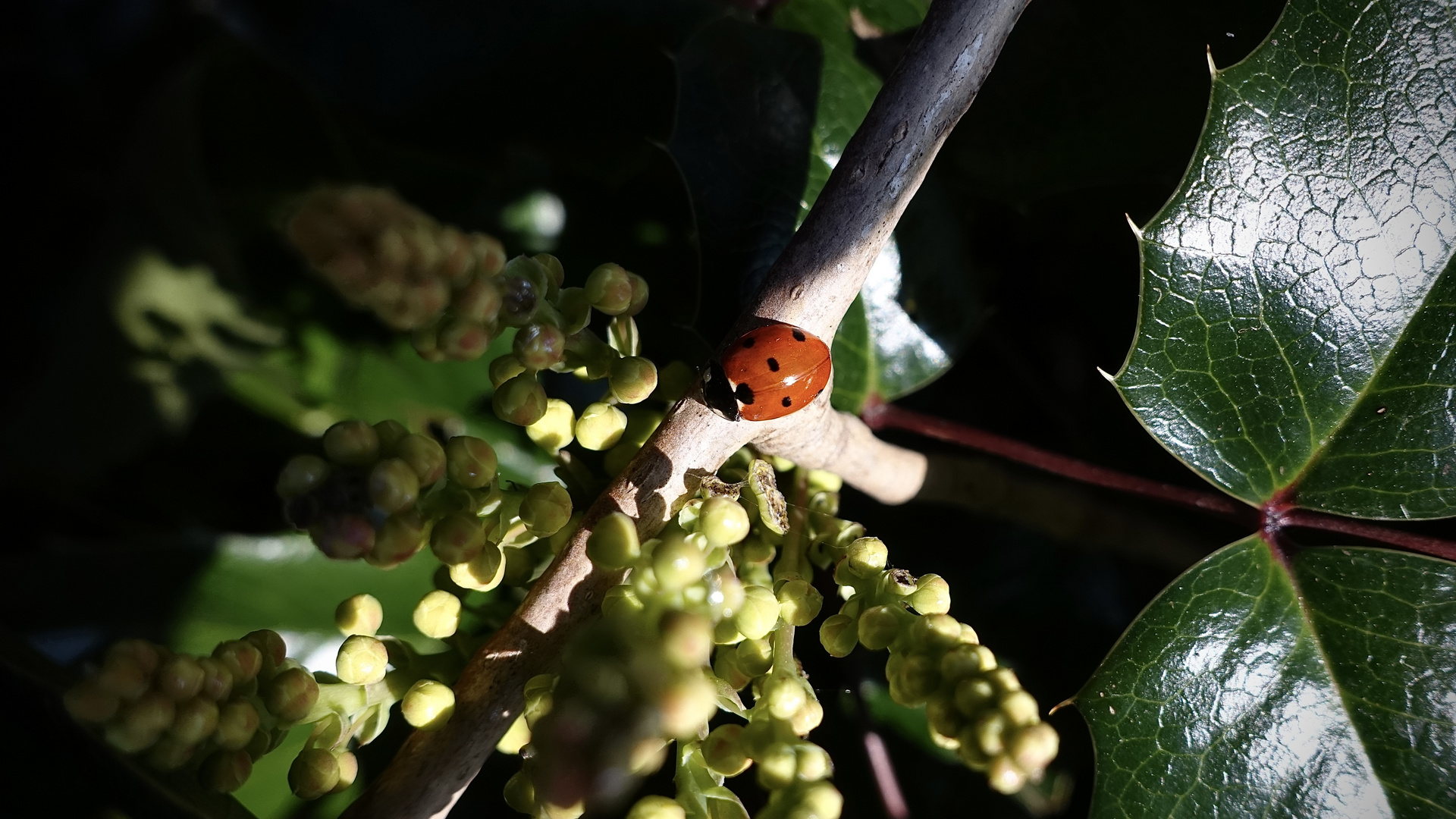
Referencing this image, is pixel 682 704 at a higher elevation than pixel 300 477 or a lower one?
higher

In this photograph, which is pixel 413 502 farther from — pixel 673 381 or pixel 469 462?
pixel 673 381

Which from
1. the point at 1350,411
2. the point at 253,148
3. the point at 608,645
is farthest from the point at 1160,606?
the point at 253,148

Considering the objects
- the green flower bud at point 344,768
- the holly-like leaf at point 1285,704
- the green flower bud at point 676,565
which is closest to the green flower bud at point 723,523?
the green flower bud at point 676,565

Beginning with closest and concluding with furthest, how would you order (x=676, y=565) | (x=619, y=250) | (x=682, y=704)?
1. (x=682, y=704)
2. (x=676, y=565)
3. (x=619, y=250)

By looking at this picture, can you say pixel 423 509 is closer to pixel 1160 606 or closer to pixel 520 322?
pixel 520 322

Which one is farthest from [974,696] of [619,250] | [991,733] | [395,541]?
[619,250]
